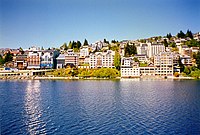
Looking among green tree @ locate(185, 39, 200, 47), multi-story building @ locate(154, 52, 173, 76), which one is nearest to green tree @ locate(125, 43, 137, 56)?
multi-story building @ locate(154, 52, 173, 76)

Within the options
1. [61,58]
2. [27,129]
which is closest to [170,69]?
[61,58]

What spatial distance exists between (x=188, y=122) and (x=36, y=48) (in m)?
45.0

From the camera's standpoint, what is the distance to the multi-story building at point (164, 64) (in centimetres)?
3816

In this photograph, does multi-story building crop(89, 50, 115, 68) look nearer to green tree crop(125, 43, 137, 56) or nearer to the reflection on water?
green tree crop(125, 43, 137, 56)

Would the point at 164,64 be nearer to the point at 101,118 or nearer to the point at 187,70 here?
the point at 187,70

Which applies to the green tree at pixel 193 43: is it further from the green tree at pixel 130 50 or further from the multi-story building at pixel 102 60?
the multi-story building at pixel 102 60

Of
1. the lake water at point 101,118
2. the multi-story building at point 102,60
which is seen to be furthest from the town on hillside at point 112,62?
the lake water at point 101,118

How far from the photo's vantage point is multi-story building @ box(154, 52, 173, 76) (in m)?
38.2

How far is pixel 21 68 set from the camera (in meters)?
46.4

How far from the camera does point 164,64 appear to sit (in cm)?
3844

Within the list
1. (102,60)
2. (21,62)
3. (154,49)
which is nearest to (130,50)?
(154,49)

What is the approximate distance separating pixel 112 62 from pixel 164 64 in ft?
26.9

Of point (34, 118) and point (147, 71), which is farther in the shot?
point (147, 71)

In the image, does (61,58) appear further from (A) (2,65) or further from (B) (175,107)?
(B) (175,107)
